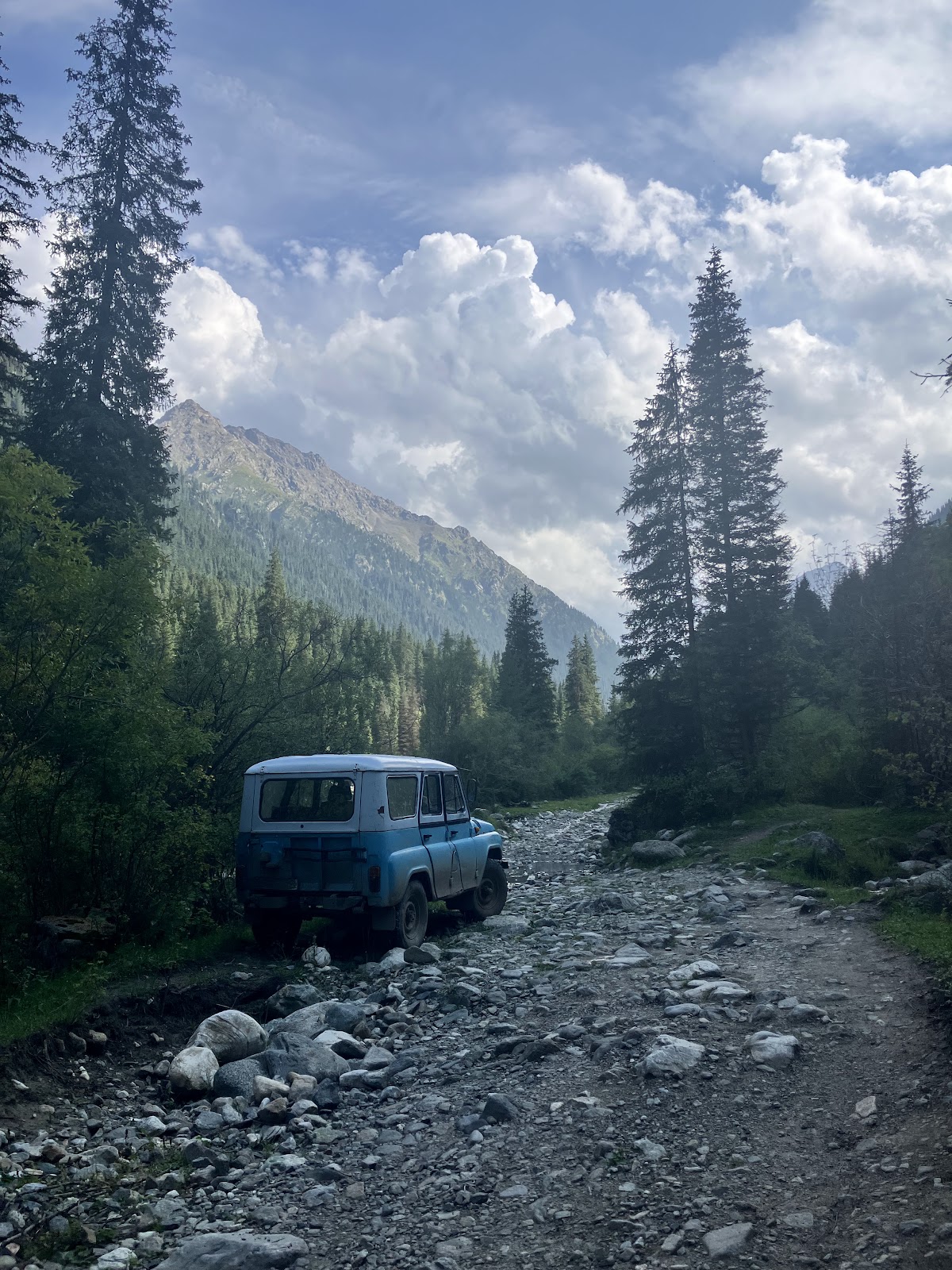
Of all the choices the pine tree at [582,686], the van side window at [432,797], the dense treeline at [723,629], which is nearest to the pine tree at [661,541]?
the dense treeline at [723,629]

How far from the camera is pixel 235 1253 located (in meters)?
4.42

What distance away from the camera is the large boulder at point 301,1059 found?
7.38 metres

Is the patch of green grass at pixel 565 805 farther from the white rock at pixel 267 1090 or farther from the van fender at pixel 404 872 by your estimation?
the white rock at pixel 267 1090

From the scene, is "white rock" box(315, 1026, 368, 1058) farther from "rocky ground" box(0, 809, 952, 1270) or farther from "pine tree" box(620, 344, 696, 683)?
"pine tree" box(620, 344, 696, 683)

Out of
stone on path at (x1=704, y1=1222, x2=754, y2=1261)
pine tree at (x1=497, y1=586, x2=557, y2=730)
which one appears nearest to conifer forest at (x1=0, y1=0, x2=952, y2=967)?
stone on path at (x1=704, y1=1222, x2=754, y2=1261)

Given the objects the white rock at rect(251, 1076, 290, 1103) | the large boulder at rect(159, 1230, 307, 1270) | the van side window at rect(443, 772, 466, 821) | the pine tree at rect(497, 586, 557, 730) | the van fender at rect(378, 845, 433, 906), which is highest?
the pine tree at rect(497, 586, 557, 730)

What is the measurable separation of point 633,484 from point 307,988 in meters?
24.5

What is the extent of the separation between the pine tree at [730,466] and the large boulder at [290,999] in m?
21.4

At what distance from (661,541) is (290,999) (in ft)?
75.7

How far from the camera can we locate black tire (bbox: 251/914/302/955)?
1195 cm

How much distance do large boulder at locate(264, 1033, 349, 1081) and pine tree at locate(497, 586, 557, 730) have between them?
48723 millimetres

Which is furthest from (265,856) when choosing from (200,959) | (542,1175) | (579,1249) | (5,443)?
(5,443)

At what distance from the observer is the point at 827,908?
12.5m

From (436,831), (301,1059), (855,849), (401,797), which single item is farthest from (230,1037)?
(855,849)
